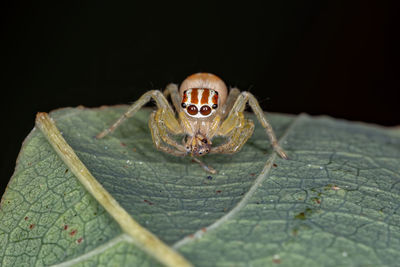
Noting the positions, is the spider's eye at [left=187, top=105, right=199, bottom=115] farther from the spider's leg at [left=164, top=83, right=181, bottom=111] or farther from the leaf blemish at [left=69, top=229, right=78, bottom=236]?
the leaf blemish at [left=69, top=229, right=78, bottom=236]

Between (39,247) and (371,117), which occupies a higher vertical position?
(371,117)

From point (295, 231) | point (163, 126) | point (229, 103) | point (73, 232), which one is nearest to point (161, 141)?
point (163, 126)

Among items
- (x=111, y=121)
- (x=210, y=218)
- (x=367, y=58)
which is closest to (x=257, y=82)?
(x=367, y=58)

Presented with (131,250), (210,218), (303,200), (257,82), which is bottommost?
(131,250)

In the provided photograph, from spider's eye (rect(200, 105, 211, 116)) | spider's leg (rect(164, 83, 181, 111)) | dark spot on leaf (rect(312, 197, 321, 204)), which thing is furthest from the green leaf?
spider's leg (rect(164, 83, 181, 111))

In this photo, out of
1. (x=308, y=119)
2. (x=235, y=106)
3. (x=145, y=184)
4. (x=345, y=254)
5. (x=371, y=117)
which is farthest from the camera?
(x=371, y=117)

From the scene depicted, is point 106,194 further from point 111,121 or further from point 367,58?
point 367,58

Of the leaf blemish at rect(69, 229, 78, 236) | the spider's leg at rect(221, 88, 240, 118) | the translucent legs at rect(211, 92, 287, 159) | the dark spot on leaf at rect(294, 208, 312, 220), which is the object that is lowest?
the leaf blemish at rect(69, 229, 78, 236)

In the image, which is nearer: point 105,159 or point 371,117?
point 105,159
